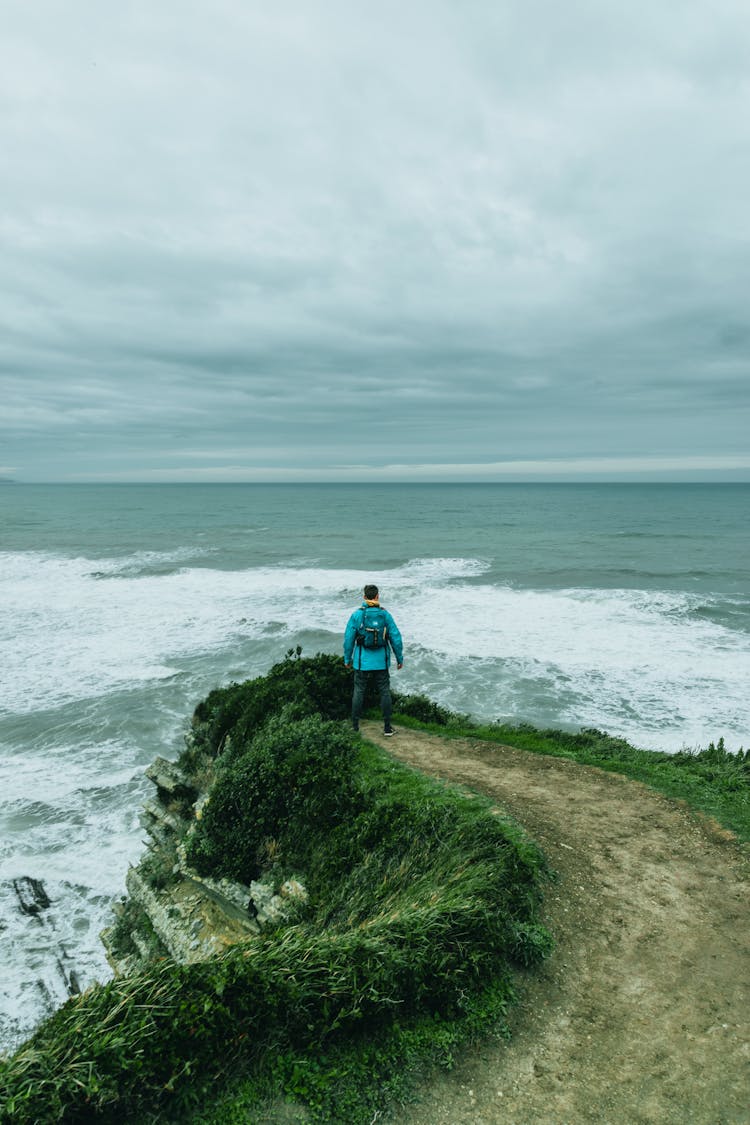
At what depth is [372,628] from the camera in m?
10.2

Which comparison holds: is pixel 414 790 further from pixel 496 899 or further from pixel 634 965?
pixel 634 965

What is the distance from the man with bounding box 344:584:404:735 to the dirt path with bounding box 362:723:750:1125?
10.3ft

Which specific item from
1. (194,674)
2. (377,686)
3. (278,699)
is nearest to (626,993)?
(377,686)

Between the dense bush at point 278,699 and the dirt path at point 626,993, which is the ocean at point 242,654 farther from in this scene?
the dirt path at point 626,993

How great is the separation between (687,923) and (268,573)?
36873 mm

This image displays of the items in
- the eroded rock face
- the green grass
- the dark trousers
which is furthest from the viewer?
the dark trousers

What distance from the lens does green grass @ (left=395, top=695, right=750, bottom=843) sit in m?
8.59

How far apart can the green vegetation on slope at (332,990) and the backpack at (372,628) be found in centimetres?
294

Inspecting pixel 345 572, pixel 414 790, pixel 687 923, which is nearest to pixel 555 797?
pixel 414 790

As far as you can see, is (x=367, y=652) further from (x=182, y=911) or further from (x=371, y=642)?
(x=182, y=911)

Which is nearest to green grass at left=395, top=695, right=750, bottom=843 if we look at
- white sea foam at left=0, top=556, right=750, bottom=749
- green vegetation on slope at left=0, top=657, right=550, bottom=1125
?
green vegetation on slope at left=0, top=657, right=550, bottom=1125

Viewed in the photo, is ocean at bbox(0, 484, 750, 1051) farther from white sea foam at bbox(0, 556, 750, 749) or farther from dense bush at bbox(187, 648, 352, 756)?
dense bush at bbox(187, 648, 352, 756)

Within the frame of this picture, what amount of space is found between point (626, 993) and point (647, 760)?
6731 mm

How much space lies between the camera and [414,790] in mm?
7902
